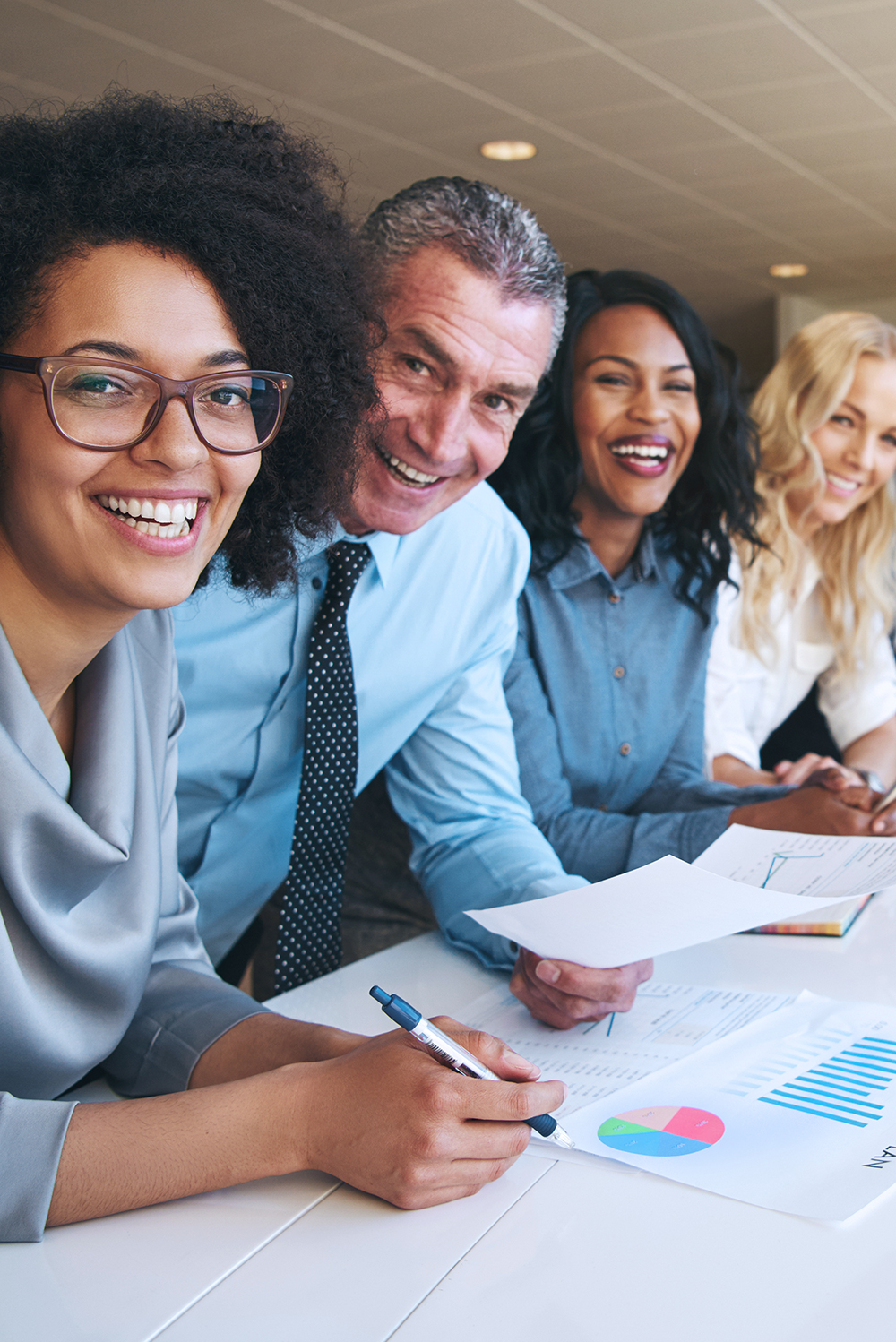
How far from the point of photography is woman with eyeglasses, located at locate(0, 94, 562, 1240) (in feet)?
2.77

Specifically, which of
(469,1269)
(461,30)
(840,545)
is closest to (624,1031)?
(469,1269)

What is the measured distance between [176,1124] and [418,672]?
0.85 m

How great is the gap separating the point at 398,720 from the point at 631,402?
82 cm

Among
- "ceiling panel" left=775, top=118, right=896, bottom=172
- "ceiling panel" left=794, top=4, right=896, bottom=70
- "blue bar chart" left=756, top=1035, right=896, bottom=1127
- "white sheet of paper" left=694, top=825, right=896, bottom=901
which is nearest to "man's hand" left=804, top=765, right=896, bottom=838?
"white sheet of paper" left=694, top=825, right=896, bottom=901

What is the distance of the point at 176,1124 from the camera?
0.86 m

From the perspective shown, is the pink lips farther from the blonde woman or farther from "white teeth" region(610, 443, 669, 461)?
the blonde woman

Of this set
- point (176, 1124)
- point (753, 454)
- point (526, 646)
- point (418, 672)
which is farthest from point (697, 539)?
point (176, 1124)

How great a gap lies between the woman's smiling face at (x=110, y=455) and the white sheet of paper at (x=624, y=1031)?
1.79 ft

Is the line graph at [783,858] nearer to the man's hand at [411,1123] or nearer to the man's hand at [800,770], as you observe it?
the man's hand at [411,1123]

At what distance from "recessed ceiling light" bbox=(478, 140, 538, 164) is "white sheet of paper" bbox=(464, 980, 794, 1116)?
522 cm

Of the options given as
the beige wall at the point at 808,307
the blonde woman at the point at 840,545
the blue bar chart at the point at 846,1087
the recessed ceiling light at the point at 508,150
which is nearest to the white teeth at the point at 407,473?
the blue bar chart at the point at 846,1087

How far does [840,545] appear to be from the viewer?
288 centimetres

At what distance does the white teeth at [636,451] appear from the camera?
211 cm

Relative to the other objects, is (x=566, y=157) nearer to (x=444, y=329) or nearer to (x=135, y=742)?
(x=444, y=329)
